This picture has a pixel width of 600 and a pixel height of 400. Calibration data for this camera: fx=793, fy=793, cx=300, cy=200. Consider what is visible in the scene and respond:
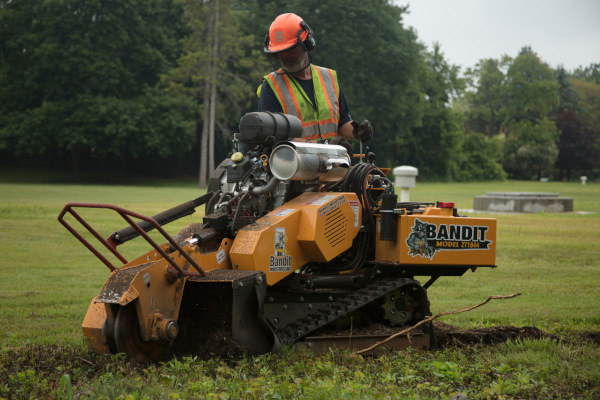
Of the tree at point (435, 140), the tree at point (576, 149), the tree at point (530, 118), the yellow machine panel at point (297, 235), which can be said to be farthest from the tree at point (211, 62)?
the tree at point (576, 149)

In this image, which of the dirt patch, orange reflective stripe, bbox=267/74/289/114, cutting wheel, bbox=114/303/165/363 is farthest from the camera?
orange reflective stripe, bbox=267/74/289/114

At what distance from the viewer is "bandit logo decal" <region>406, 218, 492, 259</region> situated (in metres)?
7.54

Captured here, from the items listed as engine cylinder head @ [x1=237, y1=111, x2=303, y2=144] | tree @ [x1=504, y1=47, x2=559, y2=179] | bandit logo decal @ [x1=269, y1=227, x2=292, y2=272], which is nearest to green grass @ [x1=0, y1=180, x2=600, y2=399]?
bandit logo decal @ [x1=269, y1=227, x2=292, y2=272]

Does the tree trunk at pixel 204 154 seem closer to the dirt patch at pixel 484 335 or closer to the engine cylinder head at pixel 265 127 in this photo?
the dirt patch at pixel 484 335

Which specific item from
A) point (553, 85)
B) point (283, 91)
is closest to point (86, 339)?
point (283, 91)

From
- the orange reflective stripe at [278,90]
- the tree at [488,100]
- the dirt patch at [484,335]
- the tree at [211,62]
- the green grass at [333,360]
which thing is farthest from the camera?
the tree at [488,100]

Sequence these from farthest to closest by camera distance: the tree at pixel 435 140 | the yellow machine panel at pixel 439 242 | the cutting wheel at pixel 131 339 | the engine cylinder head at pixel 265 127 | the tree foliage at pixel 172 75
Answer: the tree at pixel 435 140 → the tree foliage at pixel 172 75 → the yellow machine panel at pixel 439 242 → the engine cylinder head at pixel 265 127 → the cutting wheel at pixel 131 339

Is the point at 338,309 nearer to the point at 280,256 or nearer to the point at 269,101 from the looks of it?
the point at 280,256

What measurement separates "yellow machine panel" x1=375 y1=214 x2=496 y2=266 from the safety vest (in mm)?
1251

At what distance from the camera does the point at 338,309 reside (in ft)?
23.6

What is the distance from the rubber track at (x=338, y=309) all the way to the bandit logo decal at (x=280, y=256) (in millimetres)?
523

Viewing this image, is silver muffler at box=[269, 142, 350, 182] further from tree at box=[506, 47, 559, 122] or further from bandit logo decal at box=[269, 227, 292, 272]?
tree at box=[506, 47, 559, 122]

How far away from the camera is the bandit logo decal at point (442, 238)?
7.54m

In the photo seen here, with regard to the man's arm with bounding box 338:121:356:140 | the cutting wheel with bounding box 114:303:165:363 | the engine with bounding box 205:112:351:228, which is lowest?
the cutting wheel with bounding box 114:303:165:363
